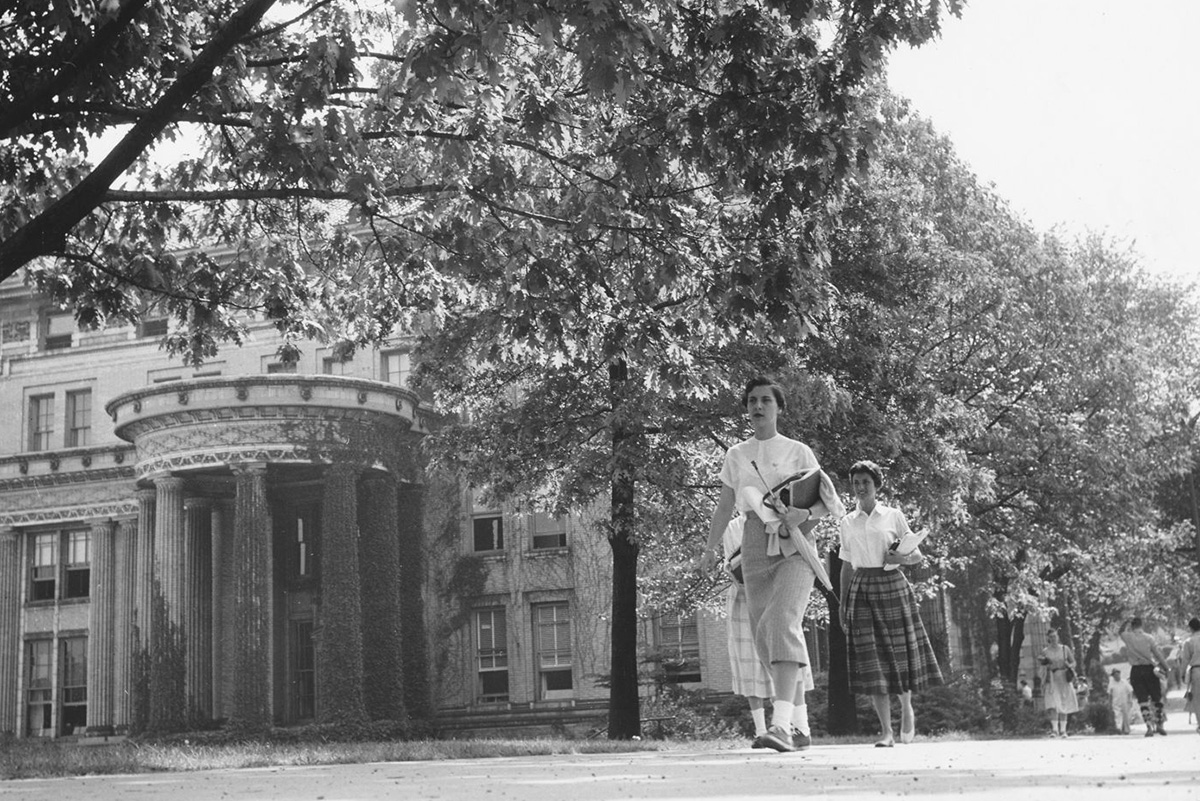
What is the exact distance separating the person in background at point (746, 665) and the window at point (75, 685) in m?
37.4

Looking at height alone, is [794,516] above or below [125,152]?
below

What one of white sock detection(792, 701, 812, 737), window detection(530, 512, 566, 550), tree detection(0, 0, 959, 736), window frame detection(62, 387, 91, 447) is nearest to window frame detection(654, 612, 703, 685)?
window detection(530, 512, 566, 550)

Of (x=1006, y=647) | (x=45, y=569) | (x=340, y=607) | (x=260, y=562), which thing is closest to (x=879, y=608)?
(x=340, y=607)

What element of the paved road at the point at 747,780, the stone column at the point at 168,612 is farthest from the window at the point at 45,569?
the paved road at the point at 747,780

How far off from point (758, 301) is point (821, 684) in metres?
28.0

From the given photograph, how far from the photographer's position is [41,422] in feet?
Answer: 161

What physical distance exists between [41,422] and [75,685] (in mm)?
9332

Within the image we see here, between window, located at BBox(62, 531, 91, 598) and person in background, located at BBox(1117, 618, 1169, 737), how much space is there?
32.4 m

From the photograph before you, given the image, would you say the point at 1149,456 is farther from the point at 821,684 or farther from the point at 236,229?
the point at 236,229

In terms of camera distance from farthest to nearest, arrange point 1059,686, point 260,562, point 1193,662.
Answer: point 260,562 → point 1059,686 → point 1193,662

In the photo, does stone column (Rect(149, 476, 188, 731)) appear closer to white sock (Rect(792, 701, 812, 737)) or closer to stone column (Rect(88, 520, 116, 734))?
stone column (Rect(88, 520, 116, 734))

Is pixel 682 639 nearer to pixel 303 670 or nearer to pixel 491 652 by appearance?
pixel 491 652

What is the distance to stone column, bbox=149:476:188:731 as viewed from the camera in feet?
121

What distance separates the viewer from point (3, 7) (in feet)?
35.7
